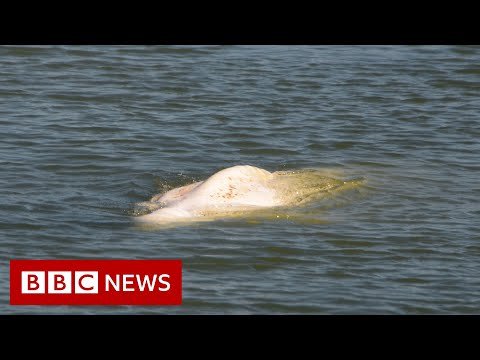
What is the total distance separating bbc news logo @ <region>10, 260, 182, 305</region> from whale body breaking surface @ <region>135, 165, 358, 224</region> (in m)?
2.26

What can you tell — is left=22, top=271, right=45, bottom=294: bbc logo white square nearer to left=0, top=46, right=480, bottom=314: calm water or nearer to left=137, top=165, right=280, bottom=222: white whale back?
left=0, top=46, right=480, bottom=314: calm water

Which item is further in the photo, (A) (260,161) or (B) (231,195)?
(A) (260,161)

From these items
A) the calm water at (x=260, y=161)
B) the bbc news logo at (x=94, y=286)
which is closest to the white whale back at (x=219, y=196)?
the calm water at (x=260, y=161)

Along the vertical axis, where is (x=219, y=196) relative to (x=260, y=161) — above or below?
below

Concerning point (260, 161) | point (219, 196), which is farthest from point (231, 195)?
point (260, 161)

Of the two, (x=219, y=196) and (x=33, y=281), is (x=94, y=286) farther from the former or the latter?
(x=219, y=196)

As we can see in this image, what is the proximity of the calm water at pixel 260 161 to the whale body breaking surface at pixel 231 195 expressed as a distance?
10.9 inches

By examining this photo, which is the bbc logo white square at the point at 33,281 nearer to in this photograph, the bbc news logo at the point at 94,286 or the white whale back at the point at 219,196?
the bbc news logo at the point at 94,286

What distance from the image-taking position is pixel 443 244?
12.4m

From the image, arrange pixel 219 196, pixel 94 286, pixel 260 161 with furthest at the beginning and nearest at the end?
pixel 260 161
pixel 219 196
pixel 94 286

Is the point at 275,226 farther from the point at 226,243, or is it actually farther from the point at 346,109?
the point at 346,109

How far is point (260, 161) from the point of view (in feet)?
52.8

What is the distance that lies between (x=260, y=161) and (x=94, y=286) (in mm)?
6615

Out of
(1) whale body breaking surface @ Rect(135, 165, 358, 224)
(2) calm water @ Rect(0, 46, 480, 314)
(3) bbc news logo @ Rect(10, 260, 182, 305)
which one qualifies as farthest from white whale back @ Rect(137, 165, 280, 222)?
(3) bbc news logo @ Rect(10, 260, 182, 305)
